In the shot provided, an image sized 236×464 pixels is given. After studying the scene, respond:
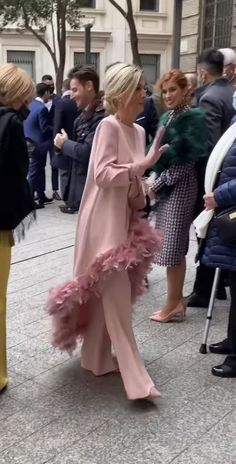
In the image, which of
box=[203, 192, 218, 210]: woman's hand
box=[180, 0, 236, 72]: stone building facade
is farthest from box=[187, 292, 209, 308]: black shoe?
box=[180, 0, 236, 72]: stone building facade

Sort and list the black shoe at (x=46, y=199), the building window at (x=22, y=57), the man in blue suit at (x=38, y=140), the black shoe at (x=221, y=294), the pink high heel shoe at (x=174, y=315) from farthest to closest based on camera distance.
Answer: the building window at (x=22, y=57), the black shoe at (x=46, y=199), the man in blue suit at (x=38, y=140), the black shoe at (x=221, y=294), the pink high heel shoe at (x=174, y=315)

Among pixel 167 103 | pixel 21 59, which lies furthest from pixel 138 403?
pixel 21 59

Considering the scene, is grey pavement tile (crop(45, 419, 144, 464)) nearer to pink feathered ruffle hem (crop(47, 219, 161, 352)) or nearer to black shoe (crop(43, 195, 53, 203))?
pink feathered ruffle hem (crop(47, 219, 161, 352))

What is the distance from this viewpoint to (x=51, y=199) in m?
9.54

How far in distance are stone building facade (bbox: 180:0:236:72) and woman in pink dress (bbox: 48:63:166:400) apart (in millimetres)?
11213

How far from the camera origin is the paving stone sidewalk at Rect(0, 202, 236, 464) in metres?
2.81

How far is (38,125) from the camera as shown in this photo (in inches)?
354

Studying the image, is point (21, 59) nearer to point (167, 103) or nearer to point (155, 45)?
point (155, 45)

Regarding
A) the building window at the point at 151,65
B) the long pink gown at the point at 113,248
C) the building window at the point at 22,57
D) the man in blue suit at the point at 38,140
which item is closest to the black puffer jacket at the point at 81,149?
the long pink gown at the point at 113,248

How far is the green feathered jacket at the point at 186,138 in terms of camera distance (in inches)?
156

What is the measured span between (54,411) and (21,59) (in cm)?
2962

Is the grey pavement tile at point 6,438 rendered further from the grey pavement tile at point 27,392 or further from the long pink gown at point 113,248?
the long pink gown at point 113,248

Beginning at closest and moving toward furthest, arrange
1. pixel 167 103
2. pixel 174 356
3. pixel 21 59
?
pixel 174 356 → pixel 167 103 → pixel 21 59

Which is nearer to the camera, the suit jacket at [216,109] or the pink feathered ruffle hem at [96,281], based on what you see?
the pink feathered ruffle hem at [96,281]
